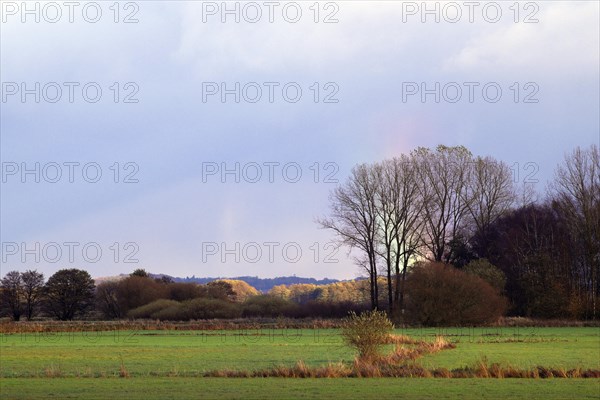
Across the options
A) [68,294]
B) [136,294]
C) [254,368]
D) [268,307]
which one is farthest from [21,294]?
[254,368]

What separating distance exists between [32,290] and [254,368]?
3097 inches

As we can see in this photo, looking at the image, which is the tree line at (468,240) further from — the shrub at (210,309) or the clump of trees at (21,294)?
the clump of trees at (21,294)

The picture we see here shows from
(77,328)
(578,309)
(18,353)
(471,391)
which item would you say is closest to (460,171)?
(578,309)

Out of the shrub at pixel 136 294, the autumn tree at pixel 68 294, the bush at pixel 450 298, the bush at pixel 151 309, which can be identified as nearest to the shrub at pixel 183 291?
the shrub at pixel 136 294

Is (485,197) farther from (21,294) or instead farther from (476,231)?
(21,294)

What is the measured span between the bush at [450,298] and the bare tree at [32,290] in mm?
53699

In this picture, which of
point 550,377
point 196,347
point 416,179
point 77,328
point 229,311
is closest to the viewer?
point 550,377

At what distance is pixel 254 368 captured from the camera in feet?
100

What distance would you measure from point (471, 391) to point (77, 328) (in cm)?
5564

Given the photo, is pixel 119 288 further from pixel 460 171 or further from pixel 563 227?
pixel 563 227

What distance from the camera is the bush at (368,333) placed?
3285 cm

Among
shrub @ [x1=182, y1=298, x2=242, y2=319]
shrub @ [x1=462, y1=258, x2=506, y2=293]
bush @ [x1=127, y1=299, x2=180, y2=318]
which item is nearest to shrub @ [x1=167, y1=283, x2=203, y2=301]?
bush @ [x1=127, y1=299, x2=180, y2=318]

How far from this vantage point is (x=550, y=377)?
2695 centimetres

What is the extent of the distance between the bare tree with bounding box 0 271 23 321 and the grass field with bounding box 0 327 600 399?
179ft
